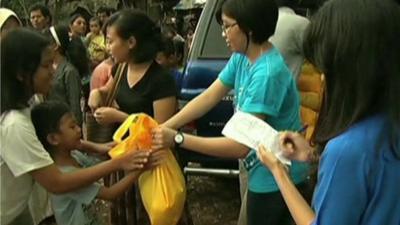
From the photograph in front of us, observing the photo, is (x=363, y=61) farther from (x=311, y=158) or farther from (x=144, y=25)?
(x=144, y=25)

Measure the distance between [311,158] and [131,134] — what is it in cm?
93

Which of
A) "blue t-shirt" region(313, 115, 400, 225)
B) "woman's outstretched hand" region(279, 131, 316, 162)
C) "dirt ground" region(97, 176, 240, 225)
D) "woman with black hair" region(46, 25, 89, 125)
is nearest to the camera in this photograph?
"blue t-shirt" region(313, 115, 400, 225)

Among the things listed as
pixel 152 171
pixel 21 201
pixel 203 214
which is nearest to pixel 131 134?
pixel 152 171

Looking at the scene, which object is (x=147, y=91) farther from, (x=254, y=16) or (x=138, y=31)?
(x=254, y=16)

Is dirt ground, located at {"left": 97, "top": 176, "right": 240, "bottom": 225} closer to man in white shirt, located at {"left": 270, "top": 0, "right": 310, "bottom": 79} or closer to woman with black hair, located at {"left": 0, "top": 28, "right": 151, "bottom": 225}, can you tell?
man in white shirt, located at {"left": 270, "top": 0, "right": 310, "bottom": 79}

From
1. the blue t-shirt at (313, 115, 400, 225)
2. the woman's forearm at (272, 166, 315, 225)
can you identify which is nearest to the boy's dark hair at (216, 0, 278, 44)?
the woman's forearm at (272, 166, 315, 225)

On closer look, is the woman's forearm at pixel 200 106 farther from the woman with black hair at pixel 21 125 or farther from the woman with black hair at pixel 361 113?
the woman with black hair at pixel 361 113

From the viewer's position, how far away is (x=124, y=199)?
3.35 meters


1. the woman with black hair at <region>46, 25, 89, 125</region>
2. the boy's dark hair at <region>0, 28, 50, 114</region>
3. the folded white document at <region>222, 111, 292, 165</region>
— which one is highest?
the boy's dark hair at <region>0, 28, 50, 114</region>

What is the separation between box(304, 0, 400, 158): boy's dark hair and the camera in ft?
4.51

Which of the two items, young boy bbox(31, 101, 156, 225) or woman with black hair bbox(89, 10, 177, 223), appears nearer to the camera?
young boy bbox(31, 101, 156, 225)

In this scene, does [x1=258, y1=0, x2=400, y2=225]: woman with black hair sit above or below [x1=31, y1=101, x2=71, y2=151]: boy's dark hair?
above

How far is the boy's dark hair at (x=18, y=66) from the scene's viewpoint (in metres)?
2.23

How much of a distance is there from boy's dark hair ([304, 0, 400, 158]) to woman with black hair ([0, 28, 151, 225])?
1220mm
